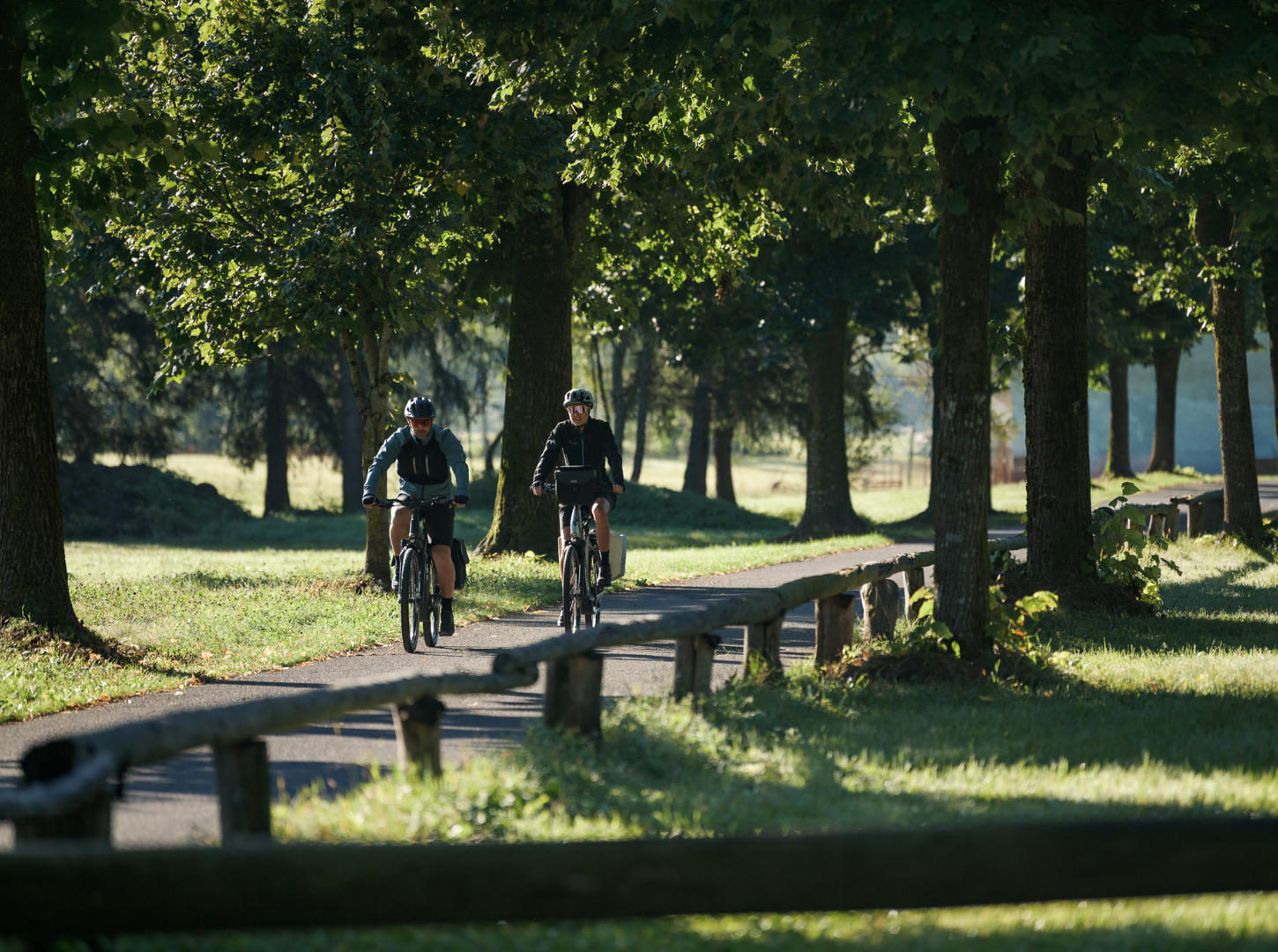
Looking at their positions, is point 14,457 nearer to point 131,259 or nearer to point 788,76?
point 131,259

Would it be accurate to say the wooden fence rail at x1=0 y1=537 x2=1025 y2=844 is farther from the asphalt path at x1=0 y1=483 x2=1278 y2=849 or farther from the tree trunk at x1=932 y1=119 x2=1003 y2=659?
the tree trunk at x1=932 y1=119 x2=1003 y2=659

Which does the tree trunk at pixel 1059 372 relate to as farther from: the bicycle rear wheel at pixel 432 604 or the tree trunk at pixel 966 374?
the bicycle rear wheel at pixel 432 604

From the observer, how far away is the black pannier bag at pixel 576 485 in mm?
10812

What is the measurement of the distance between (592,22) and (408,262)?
5.07 meters

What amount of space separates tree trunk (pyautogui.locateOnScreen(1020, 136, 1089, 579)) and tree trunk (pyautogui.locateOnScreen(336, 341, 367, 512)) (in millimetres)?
25516

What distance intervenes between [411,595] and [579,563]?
1.49m

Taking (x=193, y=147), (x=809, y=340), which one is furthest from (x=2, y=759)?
(x=809, y=340)

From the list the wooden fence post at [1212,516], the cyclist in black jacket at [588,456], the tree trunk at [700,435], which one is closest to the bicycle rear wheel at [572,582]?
the cyclist in black jacket at [588,456]

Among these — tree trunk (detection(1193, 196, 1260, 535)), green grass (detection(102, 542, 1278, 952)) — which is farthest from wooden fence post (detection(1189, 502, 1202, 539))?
green grass (detection(102, 542, 1278, 952))

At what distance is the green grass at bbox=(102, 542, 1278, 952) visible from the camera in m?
4.08

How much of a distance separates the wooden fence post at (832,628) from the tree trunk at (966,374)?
0.82 metres

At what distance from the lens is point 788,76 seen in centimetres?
886

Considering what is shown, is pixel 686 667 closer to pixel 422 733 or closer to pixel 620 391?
pixel 422 733

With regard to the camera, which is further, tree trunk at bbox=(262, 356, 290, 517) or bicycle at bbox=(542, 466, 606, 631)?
tree trunk at bbox=(262, 356, 290, 517)
